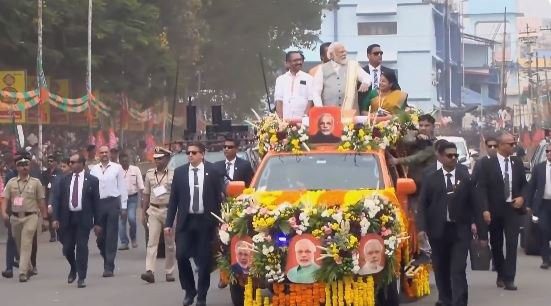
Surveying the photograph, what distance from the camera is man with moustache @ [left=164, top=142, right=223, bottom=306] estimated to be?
48.5ft

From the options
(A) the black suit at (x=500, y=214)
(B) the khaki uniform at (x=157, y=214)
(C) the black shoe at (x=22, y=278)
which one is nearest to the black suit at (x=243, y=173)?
(B) the khaki uniform at (x=157, y=214)

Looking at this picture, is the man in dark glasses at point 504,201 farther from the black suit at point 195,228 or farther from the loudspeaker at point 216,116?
the loudspeaker at point 216,116

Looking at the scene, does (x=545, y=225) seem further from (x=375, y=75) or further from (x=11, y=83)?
(x=11, y=83)

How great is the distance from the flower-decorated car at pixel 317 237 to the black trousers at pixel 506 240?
264cm

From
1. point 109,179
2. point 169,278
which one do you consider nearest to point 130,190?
point 109,179

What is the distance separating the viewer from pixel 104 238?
1950 centimetres

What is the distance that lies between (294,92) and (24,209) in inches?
190

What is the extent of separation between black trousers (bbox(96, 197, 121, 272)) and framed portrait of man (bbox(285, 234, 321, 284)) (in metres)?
6.18

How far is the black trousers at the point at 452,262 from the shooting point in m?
13.7

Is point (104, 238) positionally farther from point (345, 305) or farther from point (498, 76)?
point (498, 76)

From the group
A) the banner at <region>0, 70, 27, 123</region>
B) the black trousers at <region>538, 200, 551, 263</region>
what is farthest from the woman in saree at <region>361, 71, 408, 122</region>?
the banner at <region>0, 70, 27, 123</region>

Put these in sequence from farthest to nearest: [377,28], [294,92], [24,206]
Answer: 1. [377,28]
2. [24,206]
3. [294,92]

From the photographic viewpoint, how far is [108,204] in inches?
795

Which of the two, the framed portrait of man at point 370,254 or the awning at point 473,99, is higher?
the awning at point 473,99
